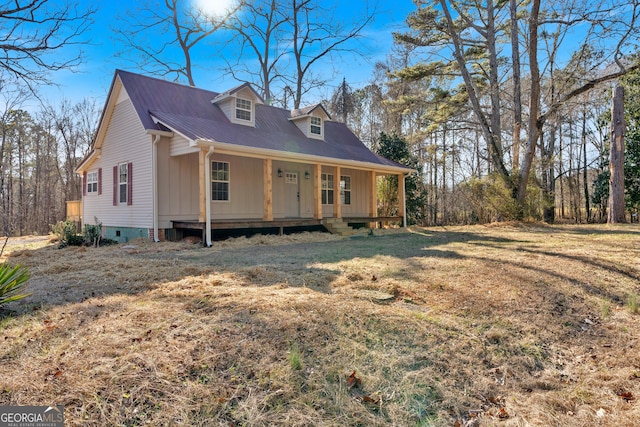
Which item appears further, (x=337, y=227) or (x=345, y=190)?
(x=345, y=190)

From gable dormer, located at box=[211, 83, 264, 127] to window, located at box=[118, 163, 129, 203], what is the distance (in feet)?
12.5

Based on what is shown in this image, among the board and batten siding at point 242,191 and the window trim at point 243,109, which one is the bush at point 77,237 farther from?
the window trim at point 243,109

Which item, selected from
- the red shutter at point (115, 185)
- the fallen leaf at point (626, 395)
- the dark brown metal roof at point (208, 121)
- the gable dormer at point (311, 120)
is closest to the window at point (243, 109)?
the dark brown metal roof at point (208, 121)

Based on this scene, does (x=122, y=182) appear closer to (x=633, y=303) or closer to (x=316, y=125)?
(x=316, y=125)

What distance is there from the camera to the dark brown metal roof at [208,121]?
1139cm

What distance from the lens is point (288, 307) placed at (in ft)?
12.7

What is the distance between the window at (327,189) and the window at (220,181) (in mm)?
4587

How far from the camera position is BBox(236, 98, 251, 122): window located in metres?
13.7

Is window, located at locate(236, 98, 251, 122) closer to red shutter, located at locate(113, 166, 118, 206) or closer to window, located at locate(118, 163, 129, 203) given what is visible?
window, located at locate(118, 163, 129, 203)

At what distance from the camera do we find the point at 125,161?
1255 centimetres

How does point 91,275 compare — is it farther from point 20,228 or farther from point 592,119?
point 592,119

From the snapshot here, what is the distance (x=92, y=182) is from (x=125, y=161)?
3.25 m

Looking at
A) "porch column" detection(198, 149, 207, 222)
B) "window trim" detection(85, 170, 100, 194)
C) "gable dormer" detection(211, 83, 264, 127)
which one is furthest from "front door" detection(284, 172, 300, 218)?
"window trim" detection(85, 170, 100, 194)

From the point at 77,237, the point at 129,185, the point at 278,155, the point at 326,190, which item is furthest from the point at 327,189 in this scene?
the point at 77,237
